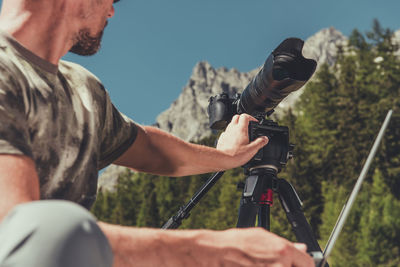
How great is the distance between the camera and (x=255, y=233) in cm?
100

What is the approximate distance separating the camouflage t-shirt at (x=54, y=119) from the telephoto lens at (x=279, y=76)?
1122mm

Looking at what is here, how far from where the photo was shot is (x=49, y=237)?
665 mm

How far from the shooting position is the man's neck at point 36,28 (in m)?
1.48

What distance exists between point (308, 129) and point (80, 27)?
4820 cm

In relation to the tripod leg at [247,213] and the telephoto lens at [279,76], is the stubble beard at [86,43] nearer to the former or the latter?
the telephoto lens at [279,76]

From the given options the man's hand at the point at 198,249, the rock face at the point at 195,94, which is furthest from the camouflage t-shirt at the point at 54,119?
the rock face at the point at 195,94

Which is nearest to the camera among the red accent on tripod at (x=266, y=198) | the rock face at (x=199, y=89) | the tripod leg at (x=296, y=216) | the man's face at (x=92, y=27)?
the man's face at (x=92, y=27)

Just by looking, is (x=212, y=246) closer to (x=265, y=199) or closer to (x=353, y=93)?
(x=265, y=199)

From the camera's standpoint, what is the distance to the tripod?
9.05 feet

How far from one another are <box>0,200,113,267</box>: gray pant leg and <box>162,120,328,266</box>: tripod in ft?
6.68

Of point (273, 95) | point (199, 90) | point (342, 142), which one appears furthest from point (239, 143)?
point (199, 90)

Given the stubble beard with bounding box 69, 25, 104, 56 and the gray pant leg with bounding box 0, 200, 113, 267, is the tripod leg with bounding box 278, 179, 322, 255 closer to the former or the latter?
the stubble beard with bounding box 69, 25, 104, 56

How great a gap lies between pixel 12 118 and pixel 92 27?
0.68m

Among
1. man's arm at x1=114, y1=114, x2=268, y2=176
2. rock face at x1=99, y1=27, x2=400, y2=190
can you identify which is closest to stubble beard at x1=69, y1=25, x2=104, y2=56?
man's arm at x1=114, y1=114, x2=268, y2=176
